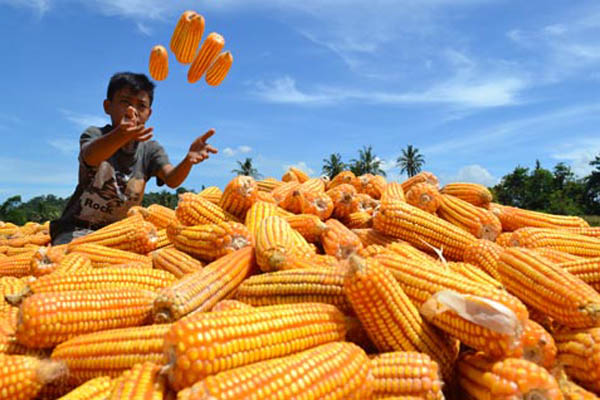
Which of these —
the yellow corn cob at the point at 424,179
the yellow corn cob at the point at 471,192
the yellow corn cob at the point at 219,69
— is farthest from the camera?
the yellow corn cob at the point at 219,69

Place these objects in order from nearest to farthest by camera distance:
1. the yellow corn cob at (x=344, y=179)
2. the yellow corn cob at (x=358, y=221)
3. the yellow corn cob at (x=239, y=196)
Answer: the yellow corn cob at (x=239, y=196)
the yellow corn cob at (x=358, y=221)
the yellow corn cob at (x=344, y=179)

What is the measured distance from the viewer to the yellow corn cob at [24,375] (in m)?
1.95

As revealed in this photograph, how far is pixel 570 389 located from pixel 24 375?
256 cm

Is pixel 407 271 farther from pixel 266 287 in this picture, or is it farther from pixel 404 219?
pixel 404 219

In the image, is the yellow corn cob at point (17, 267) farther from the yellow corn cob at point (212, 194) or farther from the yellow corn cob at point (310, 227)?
the yellow corn cob at point (310, 227)

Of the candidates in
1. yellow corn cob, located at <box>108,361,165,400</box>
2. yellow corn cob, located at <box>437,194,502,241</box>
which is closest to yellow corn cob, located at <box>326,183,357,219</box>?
yellow corn cob, located at <box>437,194,502,241</box>

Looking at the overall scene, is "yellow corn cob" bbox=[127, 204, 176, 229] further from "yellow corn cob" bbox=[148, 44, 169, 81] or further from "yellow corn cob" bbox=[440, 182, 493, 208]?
"yellow corn cob" bbox=[148, 44, 169, 81]

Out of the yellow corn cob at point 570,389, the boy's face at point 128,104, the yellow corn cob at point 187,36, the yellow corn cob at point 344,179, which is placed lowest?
the yellow corn cob at point 570,389

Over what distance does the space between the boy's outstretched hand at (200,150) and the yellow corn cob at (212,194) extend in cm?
43

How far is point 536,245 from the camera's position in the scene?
380 centimetres

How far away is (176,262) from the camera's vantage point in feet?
10.9

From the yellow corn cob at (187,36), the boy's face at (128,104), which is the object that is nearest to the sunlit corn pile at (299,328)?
the boy's face at (128,104)

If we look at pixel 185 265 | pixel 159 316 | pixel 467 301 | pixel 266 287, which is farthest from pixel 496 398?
pixel 185 265

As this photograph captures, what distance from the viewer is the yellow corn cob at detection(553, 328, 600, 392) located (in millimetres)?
2135
